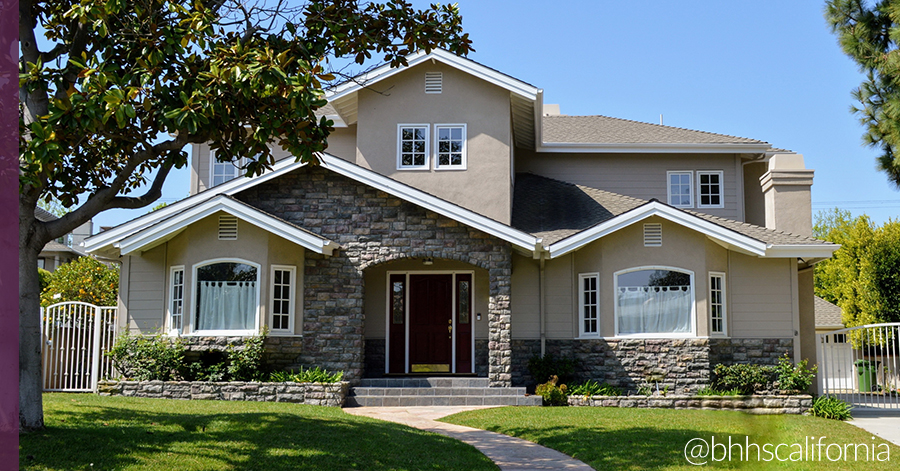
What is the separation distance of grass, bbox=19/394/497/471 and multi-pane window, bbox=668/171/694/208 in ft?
35.0

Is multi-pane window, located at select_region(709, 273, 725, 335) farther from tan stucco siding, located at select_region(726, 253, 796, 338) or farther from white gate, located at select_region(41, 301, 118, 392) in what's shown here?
white gate, located at select_region(41, 301, 118, 392)

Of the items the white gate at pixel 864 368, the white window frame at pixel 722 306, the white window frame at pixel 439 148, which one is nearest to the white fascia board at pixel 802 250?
the white window frame at pixel 722 306

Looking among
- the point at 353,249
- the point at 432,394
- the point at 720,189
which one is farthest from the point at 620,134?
the point at 432,394

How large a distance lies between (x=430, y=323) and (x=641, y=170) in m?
6.69

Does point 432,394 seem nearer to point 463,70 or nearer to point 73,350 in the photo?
point 463,70

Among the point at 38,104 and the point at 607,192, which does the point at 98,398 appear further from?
the point at 607,192

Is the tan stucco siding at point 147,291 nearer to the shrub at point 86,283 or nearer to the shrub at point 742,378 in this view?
the shrub at point 86,283

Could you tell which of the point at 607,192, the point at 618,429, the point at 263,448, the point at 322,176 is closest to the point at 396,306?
the point at 322,176

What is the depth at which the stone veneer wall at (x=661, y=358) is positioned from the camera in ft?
48.8

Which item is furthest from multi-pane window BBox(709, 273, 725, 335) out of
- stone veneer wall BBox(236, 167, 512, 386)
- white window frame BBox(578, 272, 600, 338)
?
stone veneer wall BBox(236, 167, 512, 386)

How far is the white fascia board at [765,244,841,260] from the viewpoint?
1487 cm

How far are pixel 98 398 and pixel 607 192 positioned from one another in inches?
477

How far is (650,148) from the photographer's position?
18.5 metres

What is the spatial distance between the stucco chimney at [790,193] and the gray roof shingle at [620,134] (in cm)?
148
